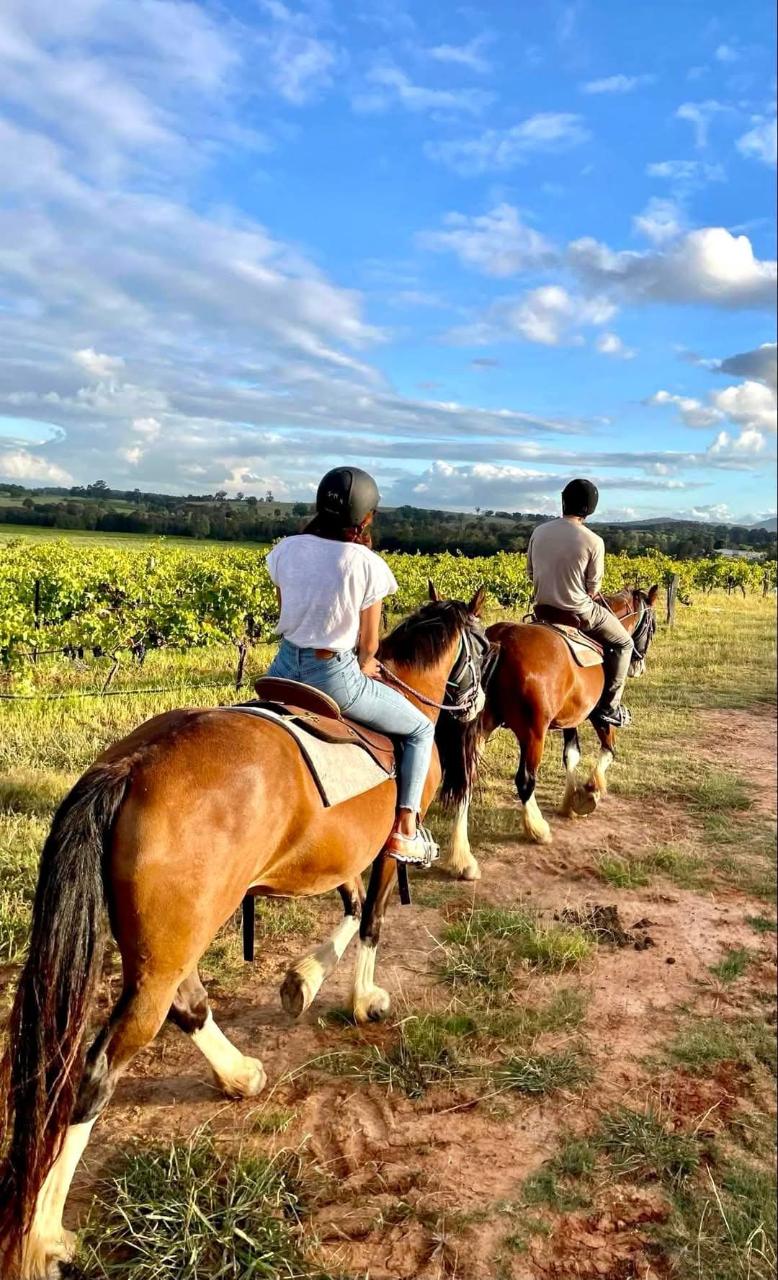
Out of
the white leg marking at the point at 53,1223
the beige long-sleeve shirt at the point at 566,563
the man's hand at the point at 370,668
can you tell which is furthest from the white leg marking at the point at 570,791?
the white leg marking at the point at 53,1223

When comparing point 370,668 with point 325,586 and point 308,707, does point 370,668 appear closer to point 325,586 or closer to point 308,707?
point 308,707

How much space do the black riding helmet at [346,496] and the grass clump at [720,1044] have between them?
10.1ft

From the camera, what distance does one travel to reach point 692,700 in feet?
39.8

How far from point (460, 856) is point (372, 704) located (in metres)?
2.54

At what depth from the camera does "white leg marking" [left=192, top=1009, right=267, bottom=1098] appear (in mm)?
3074

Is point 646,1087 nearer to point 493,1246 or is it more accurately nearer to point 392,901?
point 493,1246

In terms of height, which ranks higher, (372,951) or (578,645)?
(578,645)

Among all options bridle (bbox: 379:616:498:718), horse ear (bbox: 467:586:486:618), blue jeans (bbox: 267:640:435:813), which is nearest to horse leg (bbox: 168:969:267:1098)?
blue jeans (bbox: 267:640:435:813)

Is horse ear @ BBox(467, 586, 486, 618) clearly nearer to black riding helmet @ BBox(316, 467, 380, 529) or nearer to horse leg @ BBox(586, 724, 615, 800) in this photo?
black riding helmet @ BBox(316, 467, 380, 529)

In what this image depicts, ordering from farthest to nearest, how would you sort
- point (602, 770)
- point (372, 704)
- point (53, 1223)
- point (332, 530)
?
1. point (602, 770)
2. point (372, 704)
3. point (332, 530)
4. point (53, 1223)

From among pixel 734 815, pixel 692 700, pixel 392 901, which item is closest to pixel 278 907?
pixel 392 901

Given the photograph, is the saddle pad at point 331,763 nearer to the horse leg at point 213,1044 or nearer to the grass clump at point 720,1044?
the horse leg at point 213,1044

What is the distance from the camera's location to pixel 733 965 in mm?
4508

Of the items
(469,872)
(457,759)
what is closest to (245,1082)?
(469,872)
